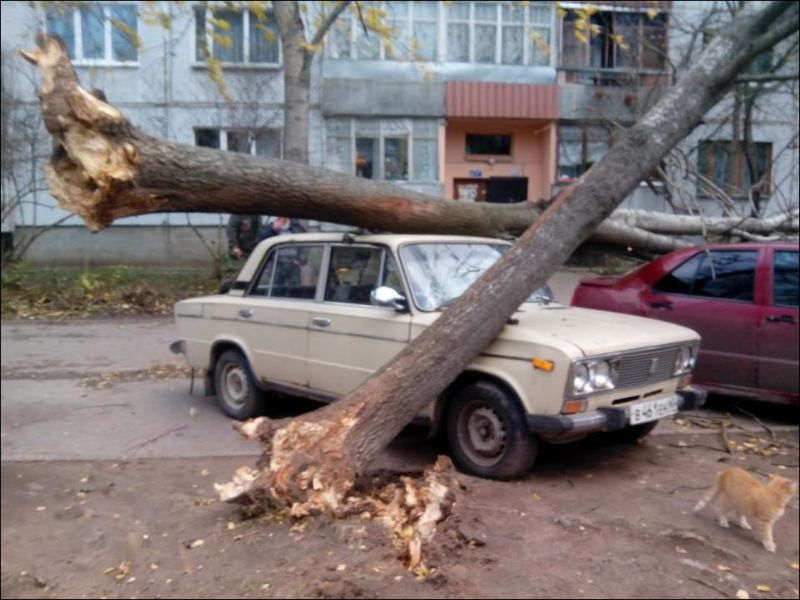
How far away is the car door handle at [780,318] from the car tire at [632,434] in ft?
5.20

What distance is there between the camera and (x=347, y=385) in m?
6.12

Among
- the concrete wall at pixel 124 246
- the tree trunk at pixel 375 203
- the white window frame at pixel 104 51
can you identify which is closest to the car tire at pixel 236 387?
the tree trunk at pixel 375 203

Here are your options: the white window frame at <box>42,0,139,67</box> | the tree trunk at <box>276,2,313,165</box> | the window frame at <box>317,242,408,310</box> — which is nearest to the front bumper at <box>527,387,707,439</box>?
the window frame at <box>317,242,408,310</box>

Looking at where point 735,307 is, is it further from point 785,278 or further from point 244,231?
point 244,231

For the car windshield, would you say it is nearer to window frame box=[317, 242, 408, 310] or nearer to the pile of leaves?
window frame box=[317, 242, 408, 310]

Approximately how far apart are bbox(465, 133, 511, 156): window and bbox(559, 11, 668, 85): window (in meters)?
2.50

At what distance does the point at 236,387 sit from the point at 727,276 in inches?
182

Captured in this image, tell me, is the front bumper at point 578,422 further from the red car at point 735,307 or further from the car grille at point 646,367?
the red car at point 735,307

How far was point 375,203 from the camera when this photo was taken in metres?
6.25

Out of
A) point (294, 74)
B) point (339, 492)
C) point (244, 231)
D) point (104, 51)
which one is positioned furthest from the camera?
point (104, 51)

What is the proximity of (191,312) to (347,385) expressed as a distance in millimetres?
2227

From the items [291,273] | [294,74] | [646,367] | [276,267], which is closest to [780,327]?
[646,367]

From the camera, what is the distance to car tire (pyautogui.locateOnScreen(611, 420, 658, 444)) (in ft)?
20.7

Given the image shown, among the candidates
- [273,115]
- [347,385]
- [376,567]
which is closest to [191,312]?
[347,385]
